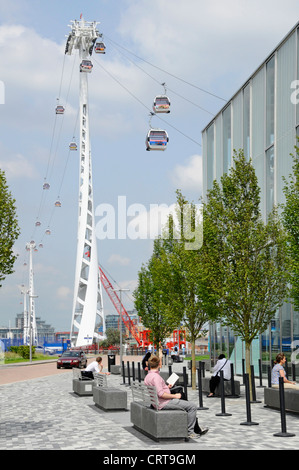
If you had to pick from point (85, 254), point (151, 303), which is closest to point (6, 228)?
point (151, 303)

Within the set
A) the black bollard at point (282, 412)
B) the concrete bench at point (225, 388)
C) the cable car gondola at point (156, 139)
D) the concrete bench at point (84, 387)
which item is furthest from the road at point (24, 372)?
the black bollard at point (282, 412)

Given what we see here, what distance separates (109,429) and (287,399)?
15.6 ft

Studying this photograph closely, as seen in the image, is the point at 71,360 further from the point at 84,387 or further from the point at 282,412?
the point at 282,412

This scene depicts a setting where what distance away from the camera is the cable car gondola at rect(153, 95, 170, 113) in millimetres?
27234

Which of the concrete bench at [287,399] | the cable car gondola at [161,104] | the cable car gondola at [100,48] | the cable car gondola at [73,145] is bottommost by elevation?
the concrete bench at [287,399]

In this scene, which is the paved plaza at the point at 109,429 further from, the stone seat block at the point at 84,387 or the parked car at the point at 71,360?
the parked car at the point at 71,360

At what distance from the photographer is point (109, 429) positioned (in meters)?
13.5

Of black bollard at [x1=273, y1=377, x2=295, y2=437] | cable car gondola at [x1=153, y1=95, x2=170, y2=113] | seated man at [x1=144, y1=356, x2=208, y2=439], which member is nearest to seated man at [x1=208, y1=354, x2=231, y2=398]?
black bollard at [x1=273, y1=377, x2=295, y2=437]

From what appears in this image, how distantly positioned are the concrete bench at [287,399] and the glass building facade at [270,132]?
1023cm

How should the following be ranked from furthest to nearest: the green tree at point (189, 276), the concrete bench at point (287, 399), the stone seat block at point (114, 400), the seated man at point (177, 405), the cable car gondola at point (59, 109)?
the cable car gondola at point (59, 109) < the green tree at point (189, 276) < the stone seat block at point (114, 400) < the concrete bench at point (287, 399) < the seated man at point (177, 405)

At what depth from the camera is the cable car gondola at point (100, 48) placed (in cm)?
4088
